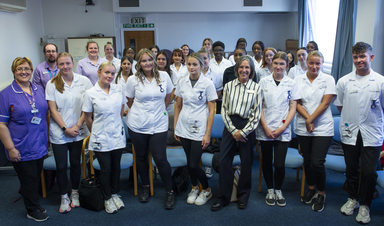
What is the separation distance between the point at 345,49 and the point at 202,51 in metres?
3.28

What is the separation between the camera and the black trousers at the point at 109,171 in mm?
2683

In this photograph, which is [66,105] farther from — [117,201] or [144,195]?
[144,195]

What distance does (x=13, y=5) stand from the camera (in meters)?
5.48

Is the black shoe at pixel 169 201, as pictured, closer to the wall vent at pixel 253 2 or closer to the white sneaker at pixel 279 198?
the white sneaker at pixel 279 198

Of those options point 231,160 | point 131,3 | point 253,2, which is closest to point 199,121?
point 231,160

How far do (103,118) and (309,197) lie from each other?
7.14 ft

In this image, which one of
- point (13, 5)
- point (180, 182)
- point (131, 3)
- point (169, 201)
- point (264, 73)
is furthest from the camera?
point (131, 3)

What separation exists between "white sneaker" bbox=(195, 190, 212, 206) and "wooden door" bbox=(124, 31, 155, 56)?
611 cm

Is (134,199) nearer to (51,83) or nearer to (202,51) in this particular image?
(51,83)

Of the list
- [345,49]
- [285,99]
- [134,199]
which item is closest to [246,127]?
[285,99]

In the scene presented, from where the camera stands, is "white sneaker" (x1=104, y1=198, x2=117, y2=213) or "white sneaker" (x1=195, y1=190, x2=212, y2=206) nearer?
"white sneaker" (x1=104, y1=198, x2=117, y2=213)

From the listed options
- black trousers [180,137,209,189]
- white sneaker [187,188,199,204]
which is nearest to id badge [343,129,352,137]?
black trousers [180,137,209,189]

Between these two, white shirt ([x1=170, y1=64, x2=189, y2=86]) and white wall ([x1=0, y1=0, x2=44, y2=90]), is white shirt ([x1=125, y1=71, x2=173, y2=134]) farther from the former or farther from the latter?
white wall ([x1=0, y1=0, x2=44, y2=90])

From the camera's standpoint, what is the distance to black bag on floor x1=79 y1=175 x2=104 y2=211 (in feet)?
9.11
